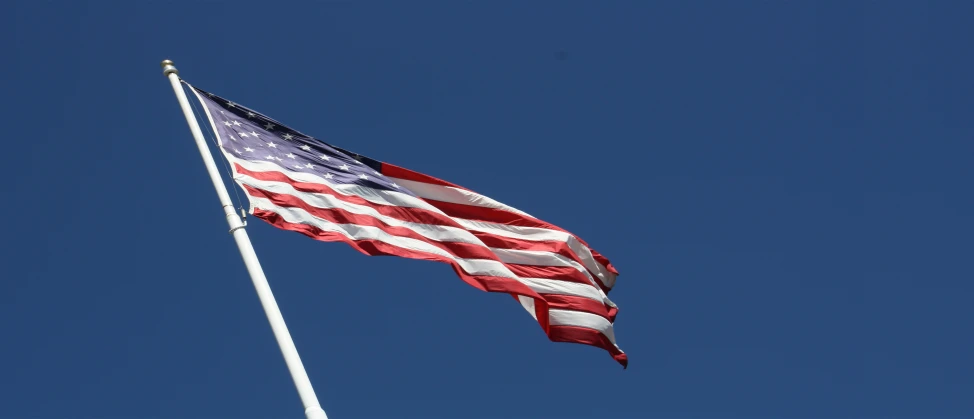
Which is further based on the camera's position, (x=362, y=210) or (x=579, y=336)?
(x=579, y=336)

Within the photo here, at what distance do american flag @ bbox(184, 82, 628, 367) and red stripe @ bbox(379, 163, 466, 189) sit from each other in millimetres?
17

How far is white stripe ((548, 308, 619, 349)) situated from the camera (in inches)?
827

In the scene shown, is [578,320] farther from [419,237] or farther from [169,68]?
[169,68]

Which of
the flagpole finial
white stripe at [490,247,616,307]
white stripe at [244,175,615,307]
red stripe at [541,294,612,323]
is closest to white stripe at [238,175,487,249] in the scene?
white stripe at [244,175,615,307]

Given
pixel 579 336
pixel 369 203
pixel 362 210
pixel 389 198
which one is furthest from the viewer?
pixel 579 336

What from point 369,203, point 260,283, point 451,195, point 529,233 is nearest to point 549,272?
point 529,233

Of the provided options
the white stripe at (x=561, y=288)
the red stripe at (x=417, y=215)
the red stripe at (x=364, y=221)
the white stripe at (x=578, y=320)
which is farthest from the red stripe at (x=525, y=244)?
the white stripe at (x=578, y=320)

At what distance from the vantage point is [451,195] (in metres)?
21.7

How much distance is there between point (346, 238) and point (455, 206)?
347 centimetres

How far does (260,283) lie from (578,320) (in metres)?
6.74

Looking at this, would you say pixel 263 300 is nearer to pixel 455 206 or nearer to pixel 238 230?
pixel 238 230

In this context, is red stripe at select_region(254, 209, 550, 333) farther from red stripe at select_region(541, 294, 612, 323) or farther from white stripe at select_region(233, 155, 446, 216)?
white stripe at select_region(233, 155, 446, 216)

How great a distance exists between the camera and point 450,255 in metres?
19.9

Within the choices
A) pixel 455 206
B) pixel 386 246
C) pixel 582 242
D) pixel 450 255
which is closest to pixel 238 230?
pixel 386 246
